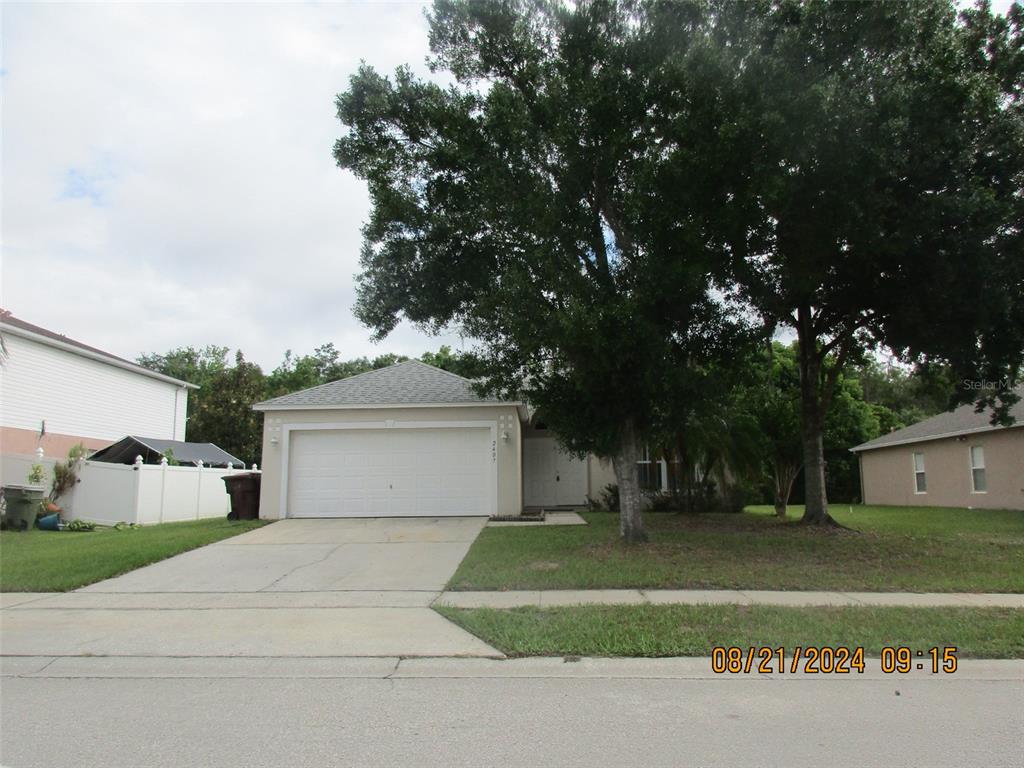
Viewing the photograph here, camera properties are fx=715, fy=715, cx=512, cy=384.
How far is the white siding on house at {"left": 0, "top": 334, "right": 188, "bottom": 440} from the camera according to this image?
2108 cm

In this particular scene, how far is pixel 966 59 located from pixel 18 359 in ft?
79.3

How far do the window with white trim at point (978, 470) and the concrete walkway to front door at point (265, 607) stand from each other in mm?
18154

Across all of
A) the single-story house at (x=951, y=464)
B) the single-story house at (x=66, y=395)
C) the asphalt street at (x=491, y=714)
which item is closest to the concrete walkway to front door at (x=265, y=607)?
the asphalt street at (x=491, y=714)

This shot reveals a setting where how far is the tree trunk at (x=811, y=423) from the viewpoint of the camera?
15164 mm

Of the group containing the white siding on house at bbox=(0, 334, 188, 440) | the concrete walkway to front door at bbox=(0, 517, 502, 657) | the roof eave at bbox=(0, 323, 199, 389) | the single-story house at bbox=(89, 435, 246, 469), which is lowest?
the concrete walkway to front door at bbox=(0, 517, 502, 657)

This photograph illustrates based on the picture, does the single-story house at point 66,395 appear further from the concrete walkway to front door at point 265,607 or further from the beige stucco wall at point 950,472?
the beige stucco wall at point 950,472

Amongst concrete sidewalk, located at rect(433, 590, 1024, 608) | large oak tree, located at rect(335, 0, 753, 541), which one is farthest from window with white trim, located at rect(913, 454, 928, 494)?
concrete sidewalk, located at rect(433, 590, 1024, 608)

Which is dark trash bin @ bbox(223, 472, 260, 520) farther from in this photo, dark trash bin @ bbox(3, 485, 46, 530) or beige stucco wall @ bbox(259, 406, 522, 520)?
dark trash bin @ bbox(3, 485, 46, 530)

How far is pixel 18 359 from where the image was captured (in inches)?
833

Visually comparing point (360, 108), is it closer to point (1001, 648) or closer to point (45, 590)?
point (45, 590)

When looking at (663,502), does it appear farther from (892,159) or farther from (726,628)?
(726,628)

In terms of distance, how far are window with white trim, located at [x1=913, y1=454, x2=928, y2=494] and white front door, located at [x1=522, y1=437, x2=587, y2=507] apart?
13534 mm

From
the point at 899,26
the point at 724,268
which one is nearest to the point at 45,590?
the point at 724,268

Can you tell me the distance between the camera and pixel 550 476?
70.0 ft
